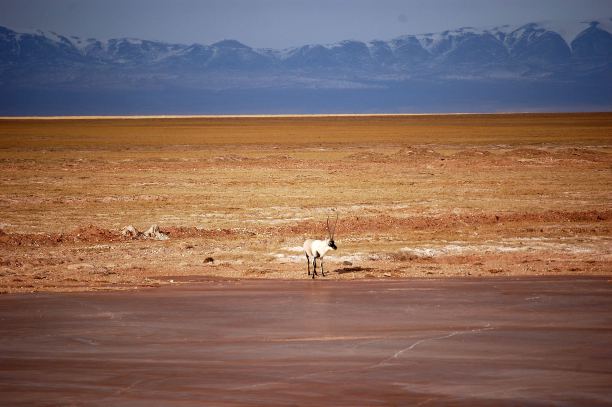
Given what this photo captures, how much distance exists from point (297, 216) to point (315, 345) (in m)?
14.6

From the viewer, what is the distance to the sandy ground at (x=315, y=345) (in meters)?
9.18

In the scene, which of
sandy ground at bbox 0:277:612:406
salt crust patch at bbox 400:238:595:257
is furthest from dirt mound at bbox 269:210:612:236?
sandy ground at bbox 0:277:612:406

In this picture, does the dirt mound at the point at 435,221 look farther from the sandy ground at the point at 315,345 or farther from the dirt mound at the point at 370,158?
the dirt mound at the point at 370,158

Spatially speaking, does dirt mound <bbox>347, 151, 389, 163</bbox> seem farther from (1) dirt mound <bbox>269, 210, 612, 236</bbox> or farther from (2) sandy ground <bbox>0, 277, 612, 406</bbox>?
(2) sandy ground <bbox>0, 277, 612, 406</bbox>

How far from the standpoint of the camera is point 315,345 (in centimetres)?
1123

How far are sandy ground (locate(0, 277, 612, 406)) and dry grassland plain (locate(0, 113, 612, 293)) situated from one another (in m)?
1.87

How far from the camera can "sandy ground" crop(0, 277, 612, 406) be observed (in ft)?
30.1

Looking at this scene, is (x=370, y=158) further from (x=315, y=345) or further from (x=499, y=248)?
(x=315, y=345)

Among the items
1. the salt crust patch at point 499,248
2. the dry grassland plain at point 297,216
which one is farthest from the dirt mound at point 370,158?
the salt crust patch at point 499,248

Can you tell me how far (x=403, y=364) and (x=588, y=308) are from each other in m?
4.26

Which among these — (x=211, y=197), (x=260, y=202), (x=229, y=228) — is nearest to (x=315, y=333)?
(x=229, y=228)

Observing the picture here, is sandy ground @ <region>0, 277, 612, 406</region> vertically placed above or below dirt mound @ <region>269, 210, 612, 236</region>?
above

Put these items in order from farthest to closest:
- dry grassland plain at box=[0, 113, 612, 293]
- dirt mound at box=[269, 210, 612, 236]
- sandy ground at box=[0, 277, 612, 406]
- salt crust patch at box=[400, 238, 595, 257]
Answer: dirt mound at box=[269, 210, 612, 236] < salt crust patch at box=[400, 238, 595, 257] < dry grassland plain at box=[0, 113, 612, 293] < sandy ground at box=[0, 277, 612, 406]

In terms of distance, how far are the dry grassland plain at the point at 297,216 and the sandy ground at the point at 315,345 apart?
1869mm
